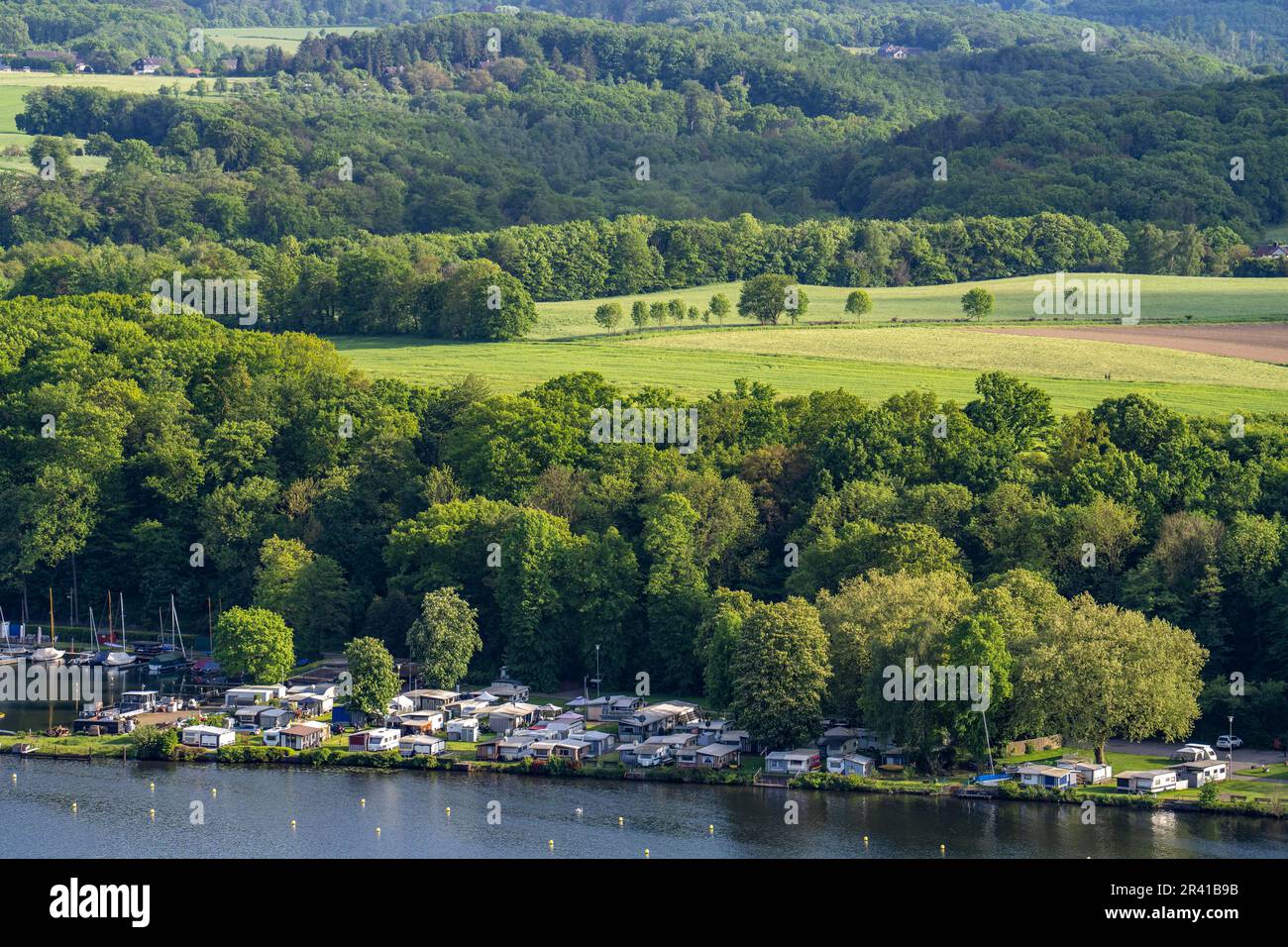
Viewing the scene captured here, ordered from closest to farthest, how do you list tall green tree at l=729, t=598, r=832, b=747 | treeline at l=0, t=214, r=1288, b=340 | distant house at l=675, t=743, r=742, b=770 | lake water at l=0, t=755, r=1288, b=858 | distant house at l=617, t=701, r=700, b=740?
lake water at l=0, t=755, r=1288, b=858, distant house at l=675, t=743, r=742, b=770, tall green tree at l=729, t=598, r=832, b=747, distant house at l=617, t=701, r=700, b=740, treeline at l=0, t=214, r=1288, b=340

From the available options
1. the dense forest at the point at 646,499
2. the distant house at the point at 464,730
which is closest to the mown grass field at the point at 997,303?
the dense forest at the point at 646,499

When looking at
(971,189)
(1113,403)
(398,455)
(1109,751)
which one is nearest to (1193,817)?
(1109,751)

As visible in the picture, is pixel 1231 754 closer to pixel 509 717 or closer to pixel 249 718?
pixel 509 717

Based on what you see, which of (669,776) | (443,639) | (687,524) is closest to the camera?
(669,776)

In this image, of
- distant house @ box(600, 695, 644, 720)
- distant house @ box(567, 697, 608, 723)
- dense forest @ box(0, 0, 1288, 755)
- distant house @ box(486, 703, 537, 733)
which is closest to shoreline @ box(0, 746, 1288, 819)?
dense forest @ box(0, 0, 1288, 755)

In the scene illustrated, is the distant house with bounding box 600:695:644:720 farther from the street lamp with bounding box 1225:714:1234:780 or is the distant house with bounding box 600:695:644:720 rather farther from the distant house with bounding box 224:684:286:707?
the street lamp with bounding box 1225:714:1234:780

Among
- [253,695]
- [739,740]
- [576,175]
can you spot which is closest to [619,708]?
[739,740]

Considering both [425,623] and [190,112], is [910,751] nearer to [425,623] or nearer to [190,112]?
[425,623]

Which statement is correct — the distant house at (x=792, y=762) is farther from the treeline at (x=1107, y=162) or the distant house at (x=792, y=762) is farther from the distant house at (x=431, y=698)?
the treeline at (x=1107, y=162)
